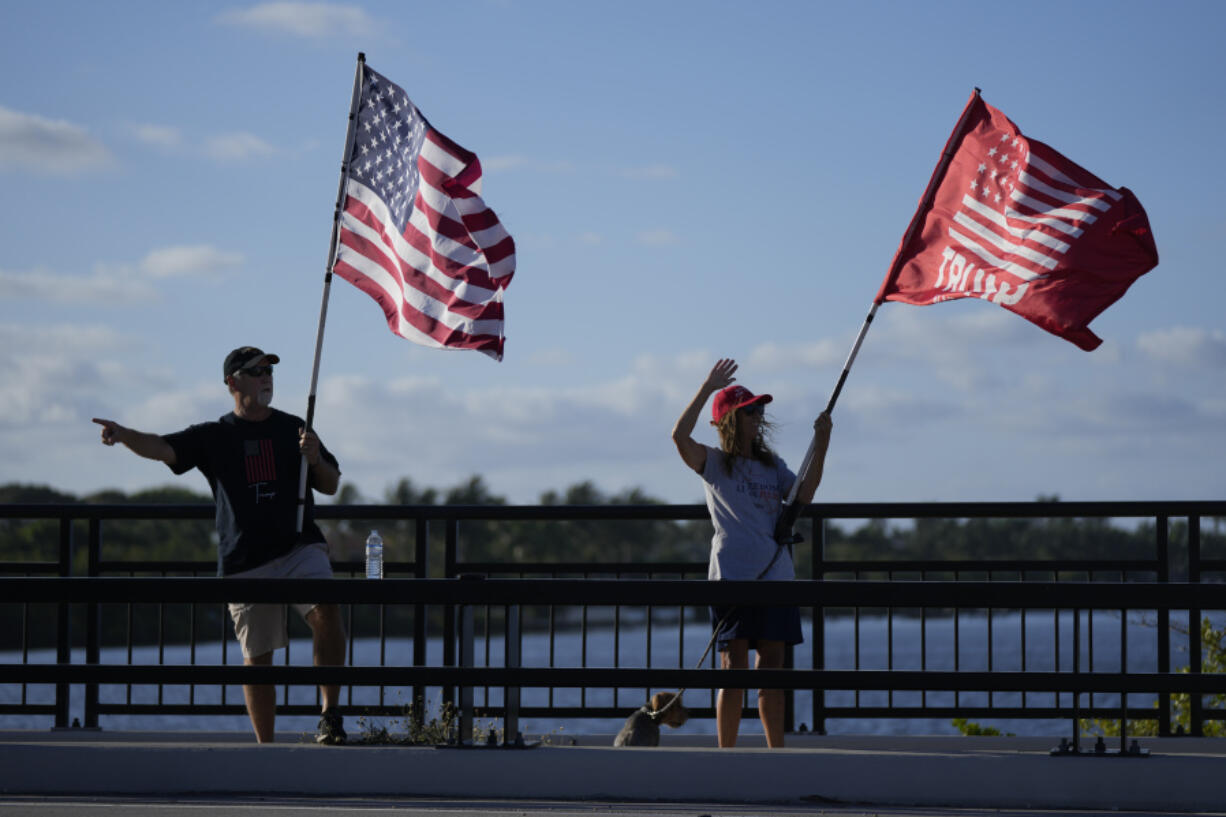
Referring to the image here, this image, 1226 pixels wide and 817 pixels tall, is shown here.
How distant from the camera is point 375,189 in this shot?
8969mm

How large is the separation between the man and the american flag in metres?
1.42

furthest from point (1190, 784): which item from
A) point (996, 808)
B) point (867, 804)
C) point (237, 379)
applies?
point (237, 379)

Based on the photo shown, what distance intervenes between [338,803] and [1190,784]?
352 centimetres

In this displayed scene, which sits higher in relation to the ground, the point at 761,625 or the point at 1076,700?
the point at 761,625

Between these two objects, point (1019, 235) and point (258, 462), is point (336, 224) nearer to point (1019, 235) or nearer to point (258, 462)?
point (258, 462)

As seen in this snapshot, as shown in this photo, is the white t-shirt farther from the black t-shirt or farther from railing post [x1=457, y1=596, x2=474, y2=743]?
the black t-shirt

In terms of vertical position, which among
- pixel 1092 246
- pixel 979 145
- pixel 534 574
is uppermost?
pixel 979 145

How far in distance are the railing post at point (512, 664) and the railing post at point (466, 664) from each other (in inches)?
6.0

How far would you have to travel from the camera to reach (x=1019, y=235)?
825 cm

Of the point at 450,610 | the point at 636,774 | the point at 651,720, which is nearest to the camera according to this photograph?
the point at 636,774

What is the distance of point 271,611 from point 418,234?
8.33 feet

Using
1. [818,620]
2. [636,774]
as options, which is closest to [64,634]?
[636,774]

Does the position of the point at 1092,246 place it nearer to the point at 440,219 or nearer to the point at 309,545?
the point at 440,219

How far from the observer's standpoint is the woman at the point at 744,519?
7.34 m
